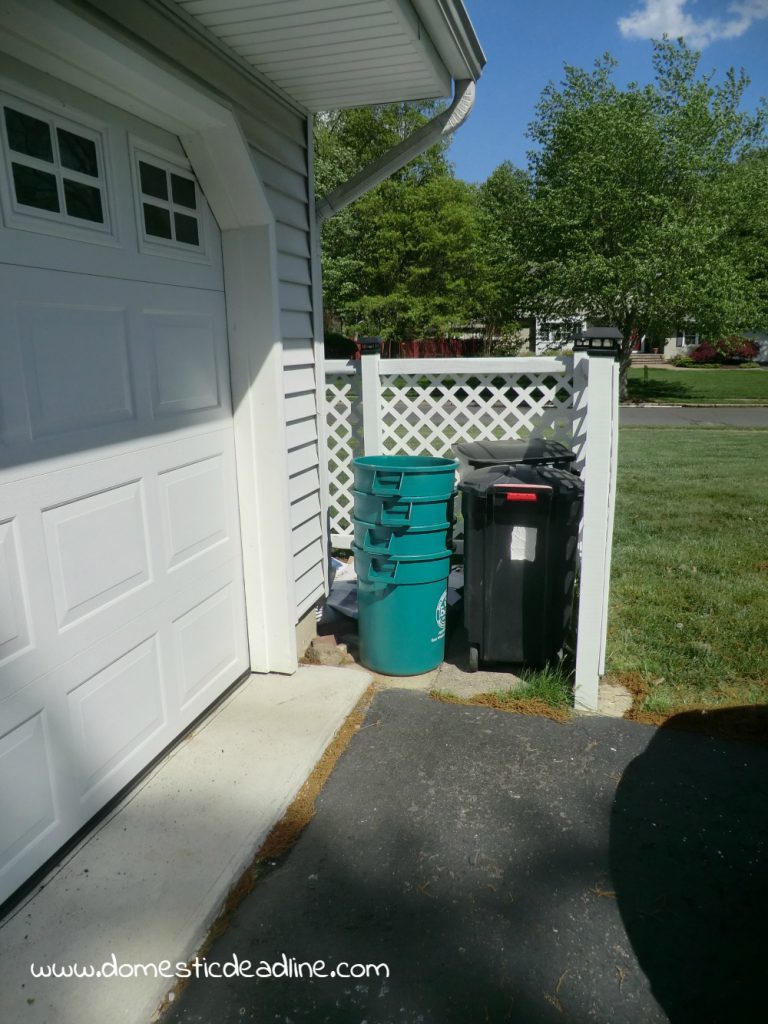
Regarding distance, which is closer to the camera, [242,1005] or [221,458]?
[242,1005]

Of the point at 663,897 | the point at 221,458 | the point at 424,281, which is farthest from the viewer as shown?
the point at 424,281

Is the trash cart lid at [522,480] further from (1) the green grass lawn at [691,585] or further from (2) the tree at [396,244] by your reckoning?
(2) the tree at [396,244]

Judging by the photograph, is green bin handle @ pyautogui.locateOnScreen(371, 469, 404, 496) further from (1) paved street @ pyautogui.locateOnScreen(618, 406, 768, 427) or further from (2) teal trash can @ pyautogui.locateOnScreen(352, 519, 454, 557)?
(1) paved street @ pyautogui.locateOnScreen(618, 406, 768, 427)

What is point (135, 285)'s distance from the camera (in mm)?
2705

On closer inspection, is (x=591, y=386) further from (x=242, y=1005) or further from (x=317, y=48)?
(x=242, y=1005)

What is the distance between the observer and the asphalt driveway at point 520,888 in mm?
1973

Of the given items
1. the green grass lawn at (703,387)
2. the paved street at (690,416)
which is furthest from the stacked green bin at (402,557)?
the green grass lawn at (703,387)

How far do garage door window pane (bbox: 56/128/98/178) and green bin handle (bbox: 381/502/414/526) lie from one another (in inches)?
76.5

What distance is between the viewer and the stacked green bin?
362 centimetres

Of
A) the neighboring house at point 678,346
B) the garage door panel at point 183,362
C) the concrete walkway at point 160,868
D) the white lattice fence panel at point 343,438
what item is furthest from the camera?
the neighboring house at point 678,346

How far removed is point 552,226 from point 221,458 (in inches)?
727

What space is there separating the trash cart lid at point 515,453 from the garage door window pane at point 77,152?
2.39 meters

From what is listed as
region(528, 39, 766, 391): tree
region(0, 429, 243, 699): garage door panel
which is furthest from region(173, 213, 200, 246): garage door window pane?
region(528, 39, 766, 391): tree

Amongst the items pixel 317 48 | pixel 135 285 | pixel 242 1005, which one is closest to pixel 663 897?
pixel 242 1005
